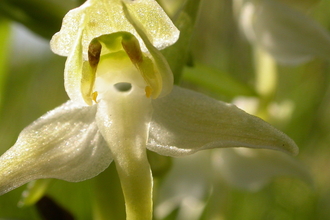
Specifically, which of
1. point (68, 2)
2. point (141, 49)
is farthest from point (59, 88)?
point (141, 49)

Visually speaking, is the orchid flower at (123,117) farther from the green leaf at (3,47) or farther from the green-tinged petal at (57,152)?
the green leaf at (3,47)

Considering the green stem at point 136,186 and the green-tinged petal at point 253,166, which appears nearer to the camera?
the green stem at point 136,186

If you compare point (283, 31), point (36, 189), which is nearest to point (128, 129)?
point (36, 189)

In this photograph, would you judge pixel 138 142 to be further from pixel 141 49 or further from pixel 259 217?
pixel 259 217

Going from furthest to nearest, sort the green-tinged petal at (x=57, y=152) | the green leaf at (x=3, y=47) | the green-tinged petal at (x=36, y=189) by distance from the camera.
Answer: the green leaf at (x=3, y=47) < the green-tinged petal at (x=36, y=189) < the green-tinged petal at (x=57, y=152)

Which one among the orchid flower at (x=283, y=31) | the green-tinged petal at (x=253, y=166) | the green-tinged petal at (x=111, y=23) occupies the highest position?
the green-tinged petal at (x=111, y=23)

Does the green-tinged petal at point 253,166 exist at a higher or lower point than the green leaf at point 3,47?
lower

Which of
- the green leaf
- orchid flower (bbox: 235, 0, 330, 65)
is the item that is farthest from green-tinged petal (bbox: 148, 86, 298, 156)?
the green leaf

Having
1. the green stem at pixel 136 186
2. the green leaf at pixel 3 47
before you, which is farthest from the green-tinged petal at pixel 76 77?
the green leaf at pixel 3 47
